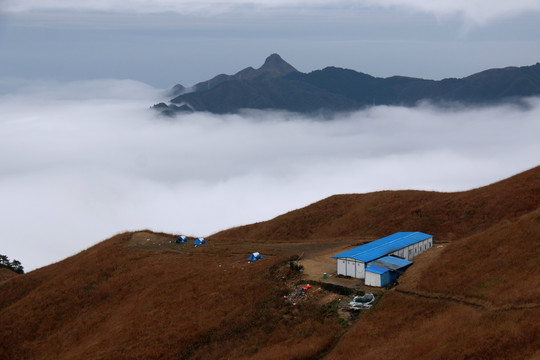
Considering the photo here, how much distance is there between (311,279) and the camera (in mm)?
38344

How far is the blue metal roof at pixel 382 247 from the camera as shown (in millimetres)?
38719

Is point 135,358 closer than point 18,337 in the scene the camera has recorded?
Yes

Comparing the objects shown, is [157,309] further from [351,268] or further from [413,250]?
[413,250]

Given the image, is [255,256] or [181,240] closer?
[255,256]

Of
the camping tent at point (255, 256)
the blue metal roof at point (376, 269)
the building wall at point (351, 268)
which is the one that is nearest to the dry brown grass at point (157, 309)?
the camping tent at point (255, 256)

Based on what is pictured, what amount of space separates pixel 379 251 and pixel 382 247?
124cm

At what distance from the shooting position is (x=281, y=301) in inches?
1390

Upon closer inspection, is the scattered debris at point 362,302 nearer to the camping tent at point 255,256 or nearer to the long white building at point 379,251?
the long white building at point 379,251

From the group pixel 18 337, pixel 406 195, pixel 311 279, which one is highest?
pixel 406 195

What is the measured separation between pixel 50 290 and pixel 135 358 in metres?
20.6

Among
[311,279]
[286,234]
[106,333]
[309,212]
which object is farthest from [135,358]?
[309,212]

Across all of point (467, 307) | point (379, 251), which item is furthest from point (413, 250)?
point (467, 307)

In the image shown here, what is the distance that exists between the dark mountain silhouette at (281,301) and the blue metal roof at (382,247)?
1794 millimetres

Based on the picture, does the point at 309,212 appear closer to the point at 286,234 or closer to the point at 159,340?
the point at 286,234
